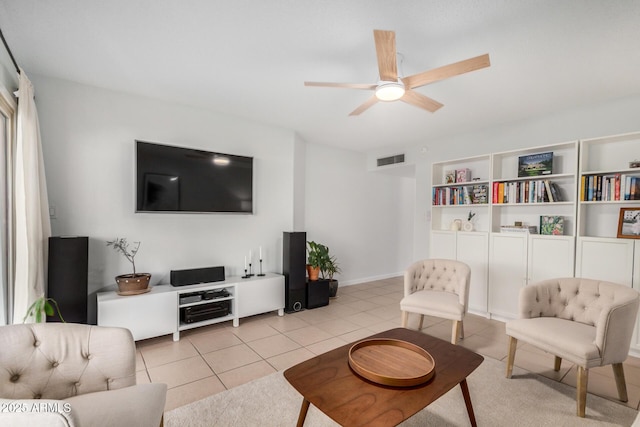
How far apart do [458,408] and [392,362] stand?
2.36ft

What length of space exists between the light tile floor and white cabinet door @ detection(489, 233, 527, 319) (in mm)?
216

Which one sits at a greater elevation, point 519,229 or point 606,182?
point 606,182

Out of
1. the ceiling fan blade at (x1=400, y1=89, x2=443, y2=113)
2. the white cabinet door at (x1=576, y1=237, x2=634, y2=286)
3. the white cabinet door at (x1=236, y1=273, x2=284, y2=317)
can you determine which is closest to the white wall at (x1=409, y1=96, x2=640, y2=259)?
the white cabinet door at (x1=576, y1=237, x2=634, y2=286)

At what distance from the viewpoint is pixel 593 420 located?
1856mm

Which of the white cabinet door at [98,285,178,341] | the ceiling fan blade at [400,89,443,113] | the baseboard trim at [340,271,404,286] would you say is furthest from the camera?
the baseboard trim at [340,271,404,286]

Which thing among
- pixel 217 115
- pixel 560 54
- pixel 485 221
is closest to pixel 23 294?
pixel 217 115

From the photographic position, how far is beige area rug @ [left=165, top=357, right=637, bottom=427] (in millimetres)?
1834

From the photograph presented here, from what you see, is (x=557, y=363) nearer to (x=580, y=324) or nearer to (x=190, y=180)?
(x=580, y=324)

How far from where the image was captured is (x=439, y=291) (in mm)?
3275

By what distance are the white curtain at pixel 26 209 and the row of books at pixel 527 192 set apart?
4716mm

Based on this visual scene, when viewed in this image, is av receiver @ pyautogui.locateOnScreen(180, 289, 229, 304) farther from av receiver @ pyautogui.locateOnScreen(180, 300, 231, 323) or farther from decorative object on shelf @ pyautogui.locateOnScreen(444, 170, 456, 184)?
decorative object on shelf @ pyautogui.locateOnScreen(444, 170, 456, 184)

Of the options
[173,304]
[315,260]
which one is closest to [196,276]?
[173,304]

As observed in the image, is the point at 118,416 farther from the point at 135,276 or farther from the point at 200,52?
the point at 200,52

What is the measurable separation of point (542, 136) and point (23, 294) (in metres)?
5.38
